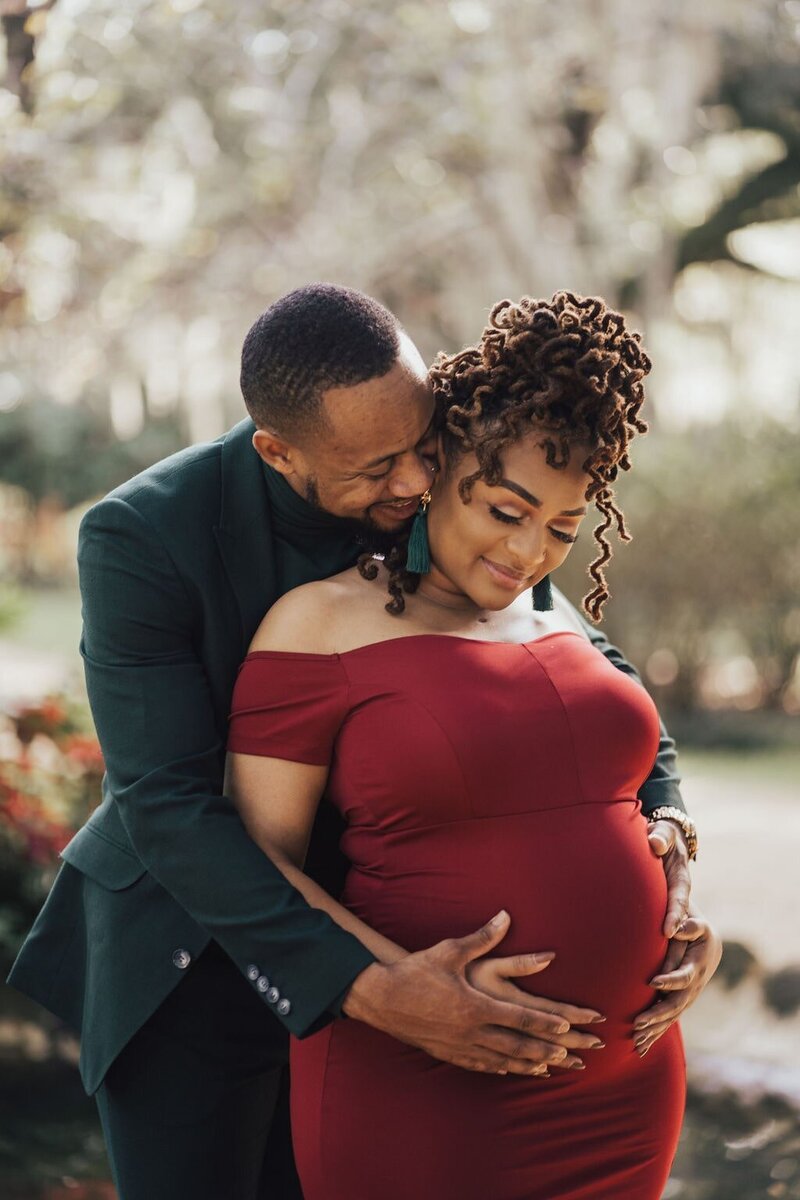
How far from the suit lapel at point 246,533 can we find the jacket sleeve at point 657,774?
0.68 m

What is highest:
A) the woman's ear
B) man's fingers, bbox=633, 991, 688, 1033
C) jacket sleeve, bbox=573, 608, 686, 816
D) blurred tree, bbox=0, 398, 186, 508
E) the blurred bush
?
the woman's ear

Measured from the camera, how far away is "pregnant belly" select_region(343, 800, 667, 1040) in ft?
7.10

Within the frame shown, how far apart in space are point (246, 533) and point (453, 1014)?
82cm

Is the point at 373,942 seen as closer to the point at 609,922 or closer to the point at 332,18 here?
the point at 609,922

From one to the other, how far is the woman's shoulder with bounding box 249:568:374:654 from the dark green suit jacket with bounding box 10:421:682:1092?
65 millimetres

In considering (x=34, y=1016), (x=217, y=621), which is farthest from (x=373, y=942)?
(x=34, y=1016)

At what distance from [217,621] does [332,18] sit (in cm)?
952

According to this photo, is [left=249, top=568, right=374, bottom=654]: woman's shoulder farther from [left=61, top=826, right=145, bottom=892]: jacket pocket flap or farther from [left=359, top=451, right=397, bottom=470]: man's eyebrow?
[left=61, top=826, right=145, bottom=892]: jacket pocket flap

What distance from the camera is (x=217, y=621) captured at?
228 centimetres

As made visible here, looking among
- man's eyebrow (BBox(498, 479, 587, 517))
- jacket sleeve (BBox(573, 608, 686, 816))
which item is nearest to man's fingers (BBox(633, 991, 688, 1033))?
jacket sleeve (BBox(573, 608, 686, 816))

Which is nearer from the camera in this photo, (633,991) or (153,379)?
(633,991)

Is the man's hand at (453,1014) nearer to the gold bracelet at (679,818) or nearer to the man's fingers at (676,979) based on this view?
the man's fingers at (676,979)

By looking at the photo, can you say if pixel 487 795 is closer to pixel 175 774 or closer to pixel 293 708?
pixel 293 708

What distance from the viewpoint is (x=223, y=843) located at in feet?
6.89
